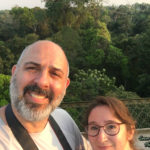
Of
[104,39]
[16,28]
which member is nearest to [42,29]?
[16,28]

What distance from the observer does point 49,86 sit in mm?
1056

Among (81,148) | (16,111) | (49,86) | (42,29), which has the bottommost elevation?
(81,148)

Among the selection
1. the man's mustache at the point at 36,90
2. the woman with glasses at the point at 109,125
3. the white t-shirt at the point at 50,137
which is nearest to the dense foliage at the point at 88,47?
the white t-shirt at the point at 50,137

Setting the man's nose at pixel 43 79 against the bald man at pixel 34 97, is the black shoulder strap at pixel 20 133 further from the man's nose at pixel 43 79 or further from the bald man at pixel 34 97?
the man's nose at pixel 43 79

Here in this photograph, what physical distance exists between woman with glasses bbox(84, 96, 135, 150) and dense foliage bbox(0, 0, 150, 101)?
8.50m

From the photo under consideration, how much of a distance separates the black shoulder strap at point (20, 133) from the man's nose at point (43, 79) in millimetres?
198

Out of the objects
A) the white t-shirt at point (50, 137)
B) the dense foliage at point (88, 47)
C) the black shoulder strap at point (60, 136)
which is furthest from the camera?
the dense foliage at point (88, 47)

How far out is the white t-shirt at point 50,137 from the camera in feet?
3.29

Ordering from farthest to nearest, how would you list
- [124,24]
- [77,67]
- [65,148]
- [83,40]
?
[124,24]
[83,40]
[77,67]
[65,148]

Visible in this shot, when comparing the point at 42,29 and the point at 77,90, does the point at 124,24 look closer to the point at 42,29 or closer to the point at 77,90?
the point at 42,29

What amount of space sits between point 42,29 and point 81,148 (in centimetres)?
2136

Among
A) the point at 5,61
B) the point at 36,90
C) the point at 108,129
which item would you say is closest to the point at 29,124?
the point at 36,90

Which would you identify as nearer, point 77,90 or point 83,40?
point 77,90

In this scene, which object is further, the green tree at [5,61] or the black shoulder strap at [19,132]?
the green tree at [5,61]
